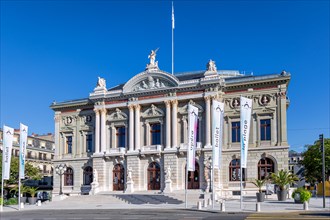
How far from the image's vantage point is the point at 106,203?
46531 mm

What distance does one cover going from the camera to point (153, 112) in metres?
54.6

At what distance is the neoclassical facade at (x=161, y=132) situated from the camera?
49.4 m

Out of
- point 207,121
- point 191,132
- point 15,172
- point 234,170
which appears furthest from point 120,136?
point 191,132

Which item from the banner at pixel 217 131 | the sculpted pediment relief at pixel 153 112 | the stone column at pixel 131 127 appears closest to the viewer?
the banner at pixel 217 131

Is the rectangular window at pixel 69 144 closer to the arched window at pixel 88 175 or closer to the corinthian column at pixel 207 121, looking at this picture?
the arched window at pixel 88 175

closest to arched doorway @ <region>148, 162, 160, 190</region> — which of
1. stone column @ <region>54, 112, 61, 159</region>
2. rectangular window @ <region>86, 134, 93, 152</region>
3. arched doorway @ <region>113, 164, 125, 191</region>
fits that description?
arched doorway @ <region>113, 164, 125, 191</region>

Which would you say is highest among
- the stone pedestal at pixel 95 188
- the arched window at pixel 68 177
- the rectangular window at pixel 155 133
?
the rectangular window at pixel 155 133

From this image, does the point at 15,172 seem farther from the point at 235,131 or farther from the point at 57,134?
the point at 235,131

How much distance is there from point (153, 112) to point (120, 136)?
18.9ft

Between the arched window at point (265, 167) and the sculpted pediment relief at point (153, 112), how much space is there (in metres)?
13.1

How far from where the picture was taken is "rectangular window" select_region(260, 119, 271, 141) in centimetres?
4959

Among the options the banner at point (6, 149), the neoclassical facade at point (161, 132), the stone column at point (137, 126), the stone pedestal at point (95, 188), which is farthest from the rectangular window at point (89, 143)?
the banner at point (6, 149)

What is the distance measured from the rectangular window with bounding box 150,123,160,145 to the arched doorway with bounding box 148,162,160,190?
2.70 metres

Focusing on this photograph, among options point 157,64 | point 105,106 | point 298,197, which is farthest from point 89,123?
point 298,197
